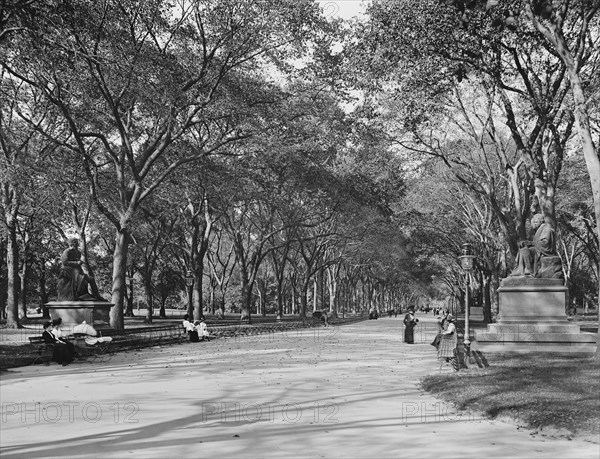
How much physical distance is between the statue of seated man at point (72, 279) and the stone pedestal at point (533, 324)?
40.4ft

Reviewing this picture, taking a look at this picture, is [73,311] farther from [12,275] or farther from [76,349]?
[12,275]

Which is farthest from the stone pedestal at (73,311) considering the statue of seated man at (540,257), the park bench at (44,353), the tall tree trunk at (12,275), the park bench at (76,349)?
the statue of seated man at (540,257)

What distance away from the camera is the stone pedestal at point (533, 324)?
1722 centimetres

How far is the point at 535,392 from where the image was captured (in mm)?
10242

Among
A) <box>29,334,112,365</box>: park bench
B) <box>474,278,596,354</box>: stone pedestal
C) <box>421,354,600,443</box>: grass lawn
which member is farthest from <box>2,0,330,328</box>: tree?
<box>421,354,600,443</box>: grass lawn

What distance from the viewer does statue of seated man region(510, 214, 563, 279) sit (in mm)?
18250

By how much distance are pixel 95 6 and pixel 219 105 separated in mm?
6652

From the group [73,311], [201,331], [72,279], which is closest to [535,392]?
[73,311]

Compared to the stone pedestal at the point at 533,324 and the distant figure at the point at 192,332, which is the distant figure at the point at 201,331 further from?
the stone pedestal at the point at 533,324

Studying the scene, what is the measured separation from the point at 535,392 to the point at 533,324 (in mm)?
7905

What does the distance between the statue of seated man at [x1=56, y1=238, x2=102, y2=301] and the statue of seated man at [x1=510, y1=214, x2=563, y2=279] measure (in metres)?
13.3

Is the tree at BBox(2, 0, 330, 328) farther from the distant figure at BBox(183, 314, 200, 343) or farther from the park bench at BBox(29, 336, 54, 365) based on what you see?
the park bench at BBox(29, 336, 54, 365)

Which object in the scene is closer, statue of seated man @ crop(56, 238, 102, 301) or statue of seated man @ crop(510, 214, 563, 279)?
statue of seated man @ crop(510, 214, 563, 279)

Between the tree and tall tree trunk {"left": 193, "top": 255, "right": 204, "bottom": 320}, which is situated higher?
the tree
